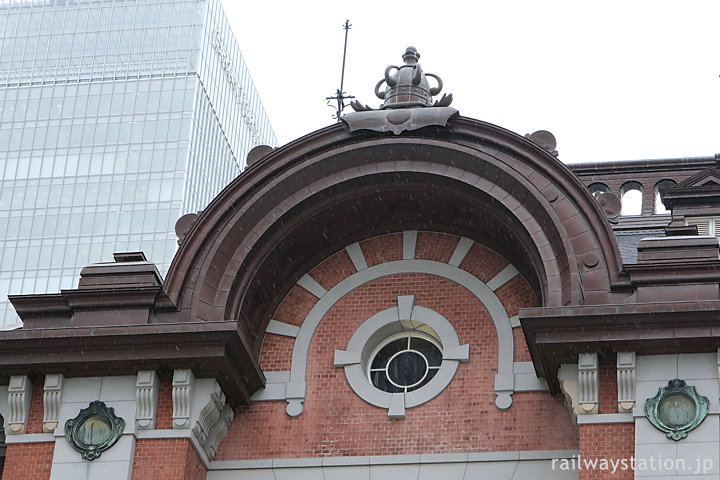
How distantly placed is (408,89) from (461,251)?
2.60 meters

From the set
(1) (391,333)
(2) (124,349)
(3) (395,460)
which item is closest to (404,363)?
(1) (391,333)

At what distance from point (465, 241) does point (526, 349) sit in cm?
214

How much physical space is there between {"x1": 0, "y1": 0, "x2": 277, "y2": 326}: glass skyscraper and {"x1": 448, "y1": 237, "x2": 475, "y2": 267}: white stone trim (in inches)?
2417

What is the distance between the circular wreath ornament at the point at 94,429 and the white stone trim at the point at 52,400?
270mm

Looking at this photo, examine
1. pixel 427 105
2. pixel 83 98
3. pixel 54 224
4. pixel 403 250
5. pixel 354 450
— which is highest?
pixel 83 98

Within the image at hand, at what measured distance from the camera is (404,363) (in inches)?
758

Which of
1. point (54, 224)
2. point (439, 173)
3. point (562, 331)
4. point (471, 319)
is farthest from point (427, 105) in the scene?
point (54, 224)

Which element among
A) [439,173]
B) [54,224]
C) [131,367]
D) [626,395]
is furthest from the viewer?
[54,224]

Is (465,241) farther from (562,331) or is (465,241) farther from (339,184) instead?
(562,331)

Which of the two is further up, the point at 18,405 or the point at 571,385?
the point at 571,385

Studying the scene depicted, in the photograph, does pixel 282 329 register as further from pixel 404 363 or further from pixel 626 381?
pixel 626 381

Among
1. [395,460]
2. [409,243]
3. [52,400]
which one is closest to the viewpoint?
[52,400]

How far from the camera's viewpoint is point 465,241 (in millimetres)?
19969

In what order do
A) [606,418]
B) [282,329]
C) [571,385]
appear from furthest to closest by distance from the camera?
1. [282,329]
2. [571,385]
3. [606,418]
